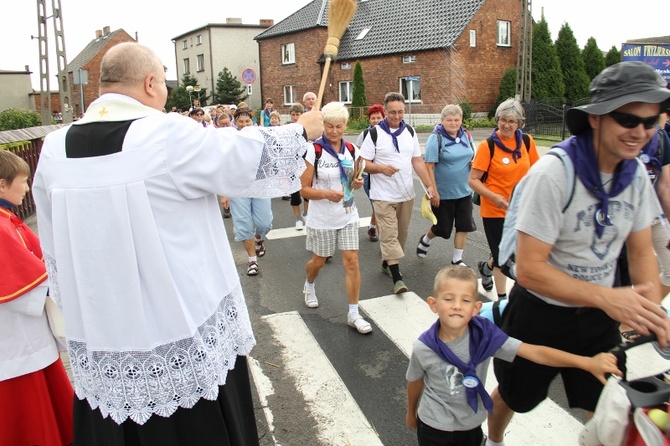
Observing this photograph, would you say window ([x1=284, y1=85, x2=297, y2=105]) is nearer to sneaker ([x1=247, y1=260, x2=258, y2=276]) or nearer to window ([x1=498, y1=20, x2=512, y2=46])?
window ([x1=498, y1=20, x2=512, y2=46])

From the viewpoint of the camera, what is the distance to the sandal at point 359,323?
465 centimetres

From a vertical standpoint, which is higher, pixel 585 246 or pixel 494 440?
pixel 585 246

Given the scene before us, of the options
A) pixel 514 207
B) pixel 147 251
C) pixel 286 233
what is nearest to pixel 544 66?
pixel 286 233

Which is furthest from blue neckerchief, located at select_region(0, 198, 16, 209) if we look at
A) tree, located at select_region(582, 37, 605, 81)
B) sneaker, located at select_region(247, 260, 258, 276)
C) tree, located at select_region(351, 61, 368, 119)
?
tree, located at select_region(582, 37, 605, 81)

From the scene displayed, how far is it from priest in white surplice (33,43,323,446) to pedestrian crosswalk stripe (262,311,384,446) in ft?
4.00

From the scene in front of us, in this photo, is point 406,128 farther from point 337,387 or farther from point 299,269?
point 337,387

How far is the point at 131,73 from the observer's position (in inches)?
81.5

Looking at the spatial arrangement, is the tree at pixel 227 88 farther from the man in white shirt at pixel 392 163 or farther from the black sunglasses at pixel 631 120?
the black sunglasses at pixel 631 120

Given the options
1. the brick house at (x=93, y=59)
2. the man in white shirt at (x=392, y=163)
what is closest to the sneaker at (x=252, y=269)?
the man in white shirt at (x=392, y=163)

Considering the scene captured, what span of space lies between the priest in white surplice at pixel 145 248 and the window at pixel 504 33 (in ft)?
101

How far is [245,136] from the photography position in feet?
6.77

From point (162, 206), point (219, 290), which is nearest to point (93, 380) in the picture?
point (219, 290)

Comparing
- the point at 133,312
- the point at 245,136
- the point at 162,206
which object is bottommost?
the point at 133,312

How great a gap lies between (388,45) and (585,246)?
30.6m
